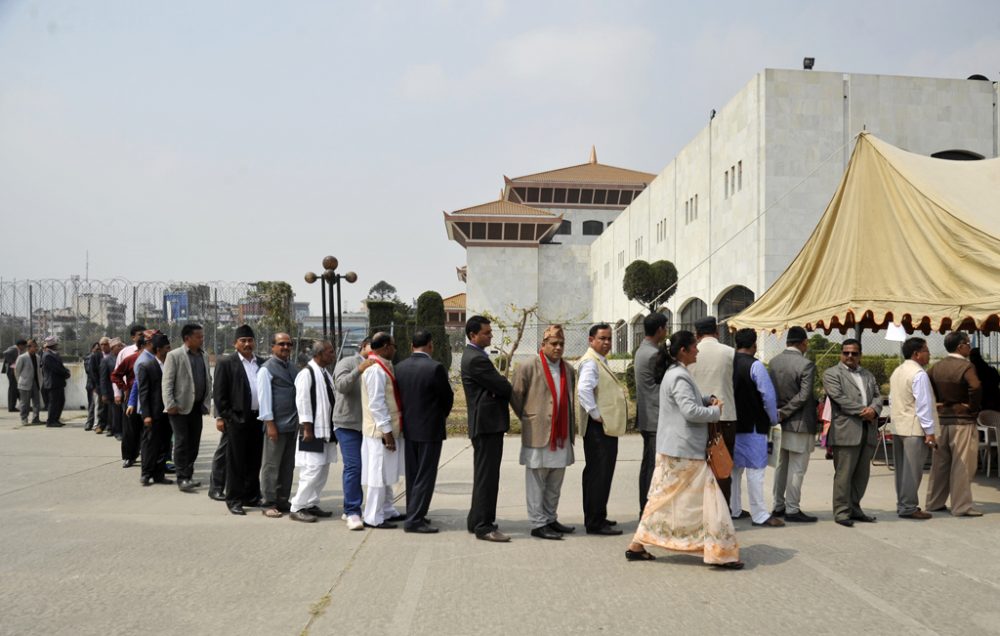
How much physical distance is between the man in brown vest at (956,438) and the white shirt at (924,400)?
0.42 m

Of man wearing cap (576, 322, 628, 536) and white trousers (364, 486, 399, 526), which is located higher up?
man wearing cap (576, 322, 628, 536)

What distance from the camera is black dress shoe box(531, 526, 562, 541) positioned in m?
6.69

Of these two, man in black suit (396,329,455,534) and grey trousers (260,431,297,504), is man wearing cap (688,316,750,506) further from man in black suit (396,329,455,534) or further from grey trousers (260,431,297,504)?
grey trousers (260,431,297,504)

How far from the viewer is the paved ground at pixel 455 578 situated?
4559 mm

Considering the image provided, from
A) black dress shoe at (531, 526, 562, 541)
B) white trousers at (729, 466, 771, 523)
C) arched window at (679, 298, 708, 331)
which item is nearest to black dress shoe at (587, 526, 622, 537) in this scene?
black dress shoe at (531, 526, 562, 541)

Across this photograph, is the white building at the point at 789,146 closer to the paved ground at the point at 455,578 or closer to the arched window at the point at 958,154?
the arched window at the point at 958,154

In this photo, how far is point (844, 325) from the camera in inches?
416

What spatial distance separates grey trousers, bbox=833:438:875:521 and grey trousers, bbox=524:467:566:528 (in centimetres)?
266

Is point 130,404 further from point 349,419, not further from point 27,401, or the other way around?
point 27,401

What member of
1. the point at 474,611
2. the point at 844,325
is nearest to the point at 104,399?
the point at 474,611

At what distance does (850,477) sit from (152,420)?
7776 millimetres

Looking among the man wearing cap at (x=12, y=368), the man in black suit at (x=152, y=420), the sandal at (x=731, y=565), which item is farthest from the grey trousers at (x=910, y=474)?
the man wearing cap at (x=12, y=368)

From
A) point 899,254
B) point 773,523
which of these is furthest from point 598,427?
point 899,254

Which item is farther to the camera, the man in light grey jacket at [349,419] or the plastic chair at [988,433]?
the plastic chair at [988,433]
